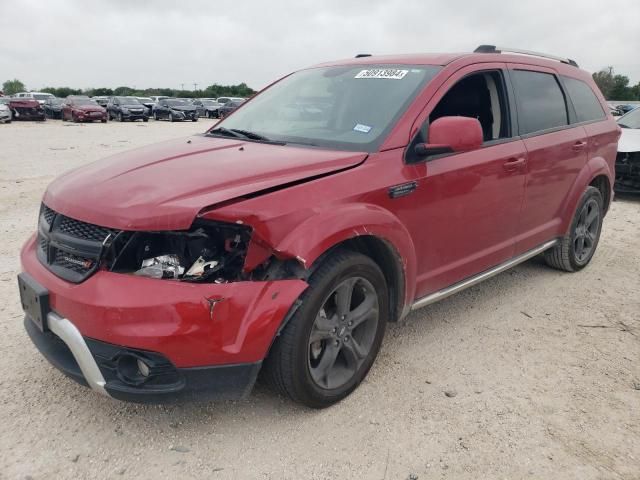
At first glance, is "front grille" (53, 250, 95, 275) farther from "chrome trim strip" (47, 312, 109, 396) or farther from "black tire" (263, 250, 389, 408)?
"black tire" (263, 250, 389, 408)

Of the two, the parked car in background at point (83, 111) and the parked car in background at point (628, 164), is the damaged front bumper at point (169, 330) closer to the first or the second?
the parked car in background at point (628, 164)

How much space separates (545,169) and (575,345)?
4.30 ft

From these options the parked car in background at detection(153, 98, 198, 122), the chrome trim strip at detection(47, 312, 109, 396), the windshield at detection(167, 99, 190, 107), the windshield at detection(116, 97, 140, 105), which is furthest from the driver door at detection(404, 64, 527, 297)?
the windshield at detection(167, 99, 190, 107)

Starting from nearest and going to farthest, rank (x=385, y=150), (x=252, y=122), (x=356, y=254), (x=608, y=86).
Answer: (x=356, y=254) < (x=385, y=150) < (x=252, y=122) < (x=608, y=86)

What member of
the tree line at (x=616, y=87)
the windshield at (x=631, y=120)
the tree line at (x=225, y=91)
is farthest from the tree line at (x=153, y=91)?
the windshield at (x=631, y=120)

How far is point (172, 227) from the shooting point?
2236mm

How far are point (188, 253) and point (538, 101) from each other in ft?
9.94

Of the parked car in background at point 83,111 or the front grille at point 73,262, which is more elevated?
the front grille at point 73,262

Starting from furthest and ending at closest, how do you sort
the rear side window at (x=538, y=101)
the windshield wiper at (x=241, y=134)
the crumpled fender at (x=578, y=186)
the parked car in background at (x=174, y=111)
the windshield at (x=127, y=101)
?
1. the parked car in background at (x=174, y=111)
2. the windshield at (x=127, y=101)
3. the crumpled fender at (x=578, y=186)
4. the rear side window at (x=538, y=101)
5. the windshield wiper at (x=241, y=134)

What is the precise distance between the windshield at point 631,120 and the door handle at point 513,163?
6829 mm

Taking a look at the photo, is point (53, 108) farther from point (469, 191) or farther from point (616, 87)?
point (616, 87)

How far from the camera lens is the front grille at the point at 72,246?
2.35 m

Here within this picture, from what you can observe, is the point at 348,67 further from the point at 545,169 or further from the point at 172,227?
the point at 172,227

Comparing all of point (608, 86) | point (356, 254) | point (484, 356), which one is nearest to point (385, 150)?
point (356, 254)
